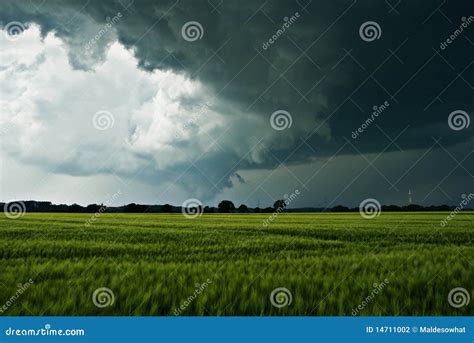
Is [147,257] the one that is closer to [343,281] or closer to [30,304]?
[30,304]

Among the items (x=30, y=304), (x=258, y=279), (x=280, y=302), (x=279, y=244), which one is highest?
(x=279, y=244)

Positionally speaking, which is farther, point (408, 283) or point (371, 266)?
point (371, 266)

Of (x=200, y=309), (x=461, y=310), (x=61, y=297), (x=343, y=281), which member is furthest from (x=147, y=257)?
(x=461, y=310)

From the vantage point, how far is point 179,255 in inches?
353

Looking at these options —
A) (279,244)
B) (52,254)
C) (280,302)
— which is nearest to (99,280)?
(280,302)

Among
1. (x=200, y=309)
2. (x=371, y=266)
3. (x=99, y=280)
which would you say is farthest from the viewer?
(x=371, y=266)

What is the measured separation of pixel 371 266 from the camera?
7105 mm

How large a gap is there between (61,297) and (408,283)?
225 inches

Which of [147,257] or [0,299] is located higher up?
[147,257]

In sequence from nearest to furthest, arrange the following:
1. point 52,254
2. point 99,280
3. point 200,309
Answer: point 200,309
point 99,280
point 52,254

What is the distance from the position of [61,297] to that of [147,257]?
147 inches

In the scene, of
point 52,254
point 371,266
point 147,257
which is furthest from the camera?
point 52,254

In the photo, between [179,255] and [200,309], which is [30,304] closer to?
[200,309]

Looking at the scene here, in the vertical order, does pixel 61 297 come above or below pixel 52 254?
below
